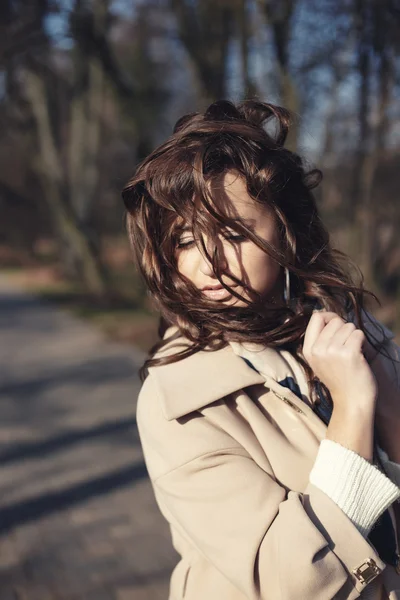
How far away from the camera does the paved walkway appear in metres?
3.38

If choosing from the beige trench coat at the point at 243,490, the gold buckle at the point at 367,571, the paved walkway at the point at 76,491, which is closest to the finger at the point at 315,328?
the beige trench coat at the point at 243,490

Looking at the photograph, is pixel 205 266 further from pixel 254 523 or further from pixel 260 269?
pixel 254 523

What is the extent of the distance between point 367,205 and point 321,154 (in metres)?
4.24

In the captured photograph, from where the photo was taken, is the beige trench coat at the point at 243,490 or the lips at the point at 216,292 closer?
the beige trench coat at the point at 243,490

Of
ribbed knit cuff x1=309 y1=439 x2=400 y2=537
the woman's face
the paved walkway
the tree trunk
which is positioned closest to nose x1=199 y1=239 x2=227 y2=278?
the woman's face

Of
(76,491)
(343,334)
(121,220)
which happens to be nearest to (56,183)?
(121,220)

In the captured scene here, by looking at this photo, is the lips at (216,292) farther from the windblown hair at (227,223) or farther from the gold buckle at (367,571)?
the gold buckle at (367,571)

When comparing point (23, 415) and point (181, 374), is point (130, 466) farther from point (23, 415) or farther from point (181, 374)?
point (181, 374)

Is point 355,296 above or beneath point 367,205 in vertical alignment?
above

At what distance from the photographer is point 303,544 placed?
3.78ft

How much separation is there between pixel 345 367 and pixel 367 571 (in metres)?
0.36

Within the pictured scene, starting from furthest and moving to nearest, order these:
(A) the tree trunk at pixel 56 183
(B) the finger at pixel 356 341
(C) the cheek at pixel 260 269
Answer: (A) the tree trunk at pixel 56 183 → (C) the cheek at pixel 260 269 → (B) the finger at pixel 356 341

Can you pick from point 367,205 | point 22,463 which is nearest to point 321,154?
point 367,205

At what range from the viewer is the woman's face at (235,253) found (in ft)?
4.49
